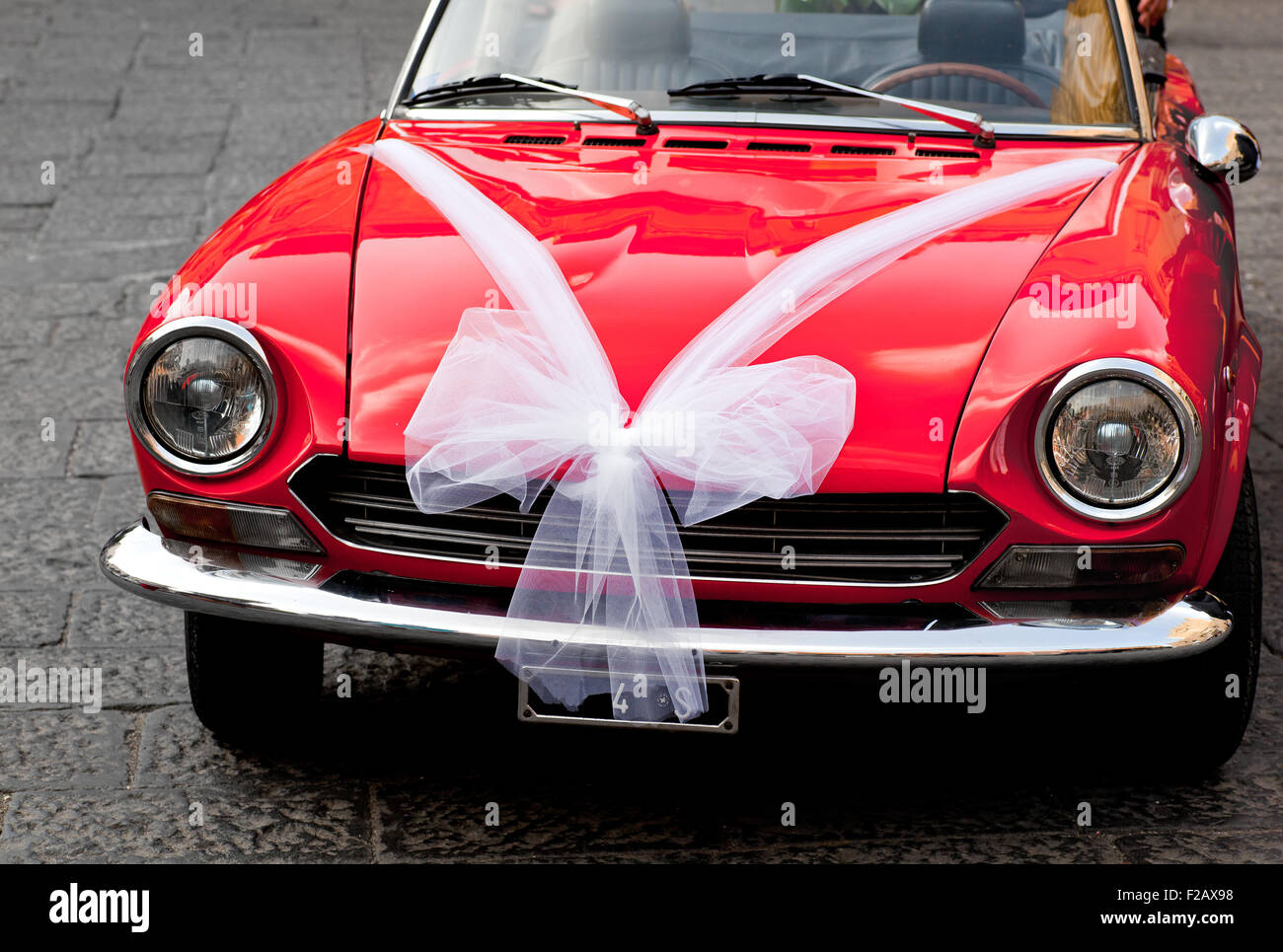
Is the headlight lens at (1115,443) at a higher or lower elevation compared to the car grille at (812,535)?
higher

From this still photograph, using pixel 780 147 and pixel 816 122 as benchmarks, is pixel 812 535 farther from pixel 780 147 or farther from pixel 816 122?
pixel 816 122

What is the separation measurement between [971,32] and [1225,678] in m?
1.61

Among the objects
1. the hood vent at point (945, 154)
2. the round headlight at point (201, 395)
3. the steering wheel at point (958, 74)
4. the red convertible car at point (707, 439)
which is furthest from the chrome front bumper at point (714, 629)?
the steering wheel at point (958, 74)

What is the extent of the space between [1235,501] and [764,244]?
0.92 meters

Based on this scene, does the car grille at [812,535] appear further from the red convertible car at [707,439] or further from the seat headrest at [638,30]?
the seat headrest at [638,30]

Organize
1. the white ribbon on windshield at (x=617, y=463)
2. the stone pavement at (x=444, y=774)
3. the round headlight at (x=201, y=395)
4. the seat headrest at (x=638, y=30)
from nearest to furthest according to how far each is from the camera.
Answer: the white ribbon on windshield at (x=617, y=463) < the round headlight at (x=201, y=395) < the stone pavement at (x=444, y=774) < the seat headrest at (x=638, y=30)

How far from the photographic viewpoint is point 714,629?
2.43m

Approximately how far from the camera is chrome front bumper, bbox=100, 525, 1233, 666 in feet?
7.92

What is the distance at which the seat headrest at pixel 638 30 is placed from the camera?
11.7 ft

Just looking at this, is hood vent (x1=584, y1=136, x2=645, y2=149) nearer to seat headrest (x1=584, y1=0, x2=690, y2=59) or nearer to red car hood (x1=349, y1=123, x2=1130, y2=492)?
red car hood (x1=349, y1=123, x2=1130, y2=492)

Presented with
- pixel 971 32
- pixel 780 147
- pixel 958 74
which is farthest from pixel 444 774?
pixel 971 32

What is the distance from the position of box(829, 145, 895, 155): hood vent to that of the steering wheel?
1.01 ft
